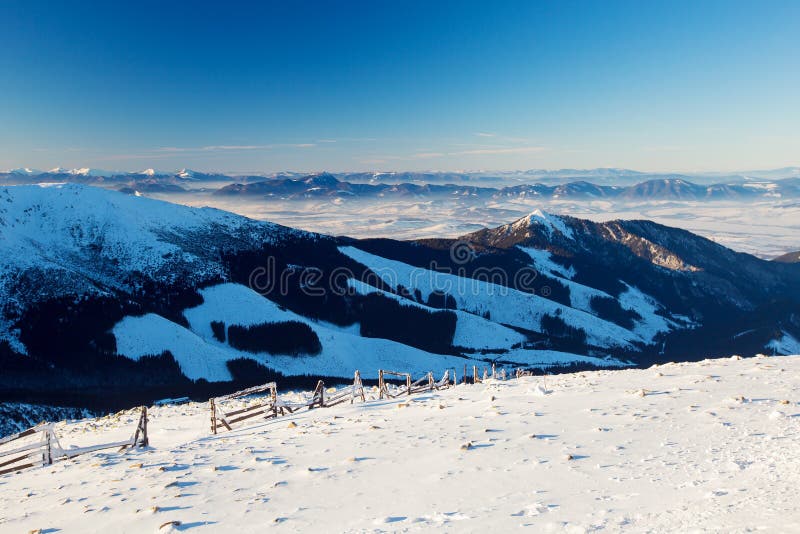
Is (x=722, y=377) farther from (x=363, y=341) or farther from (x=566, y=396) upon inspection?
(x=363, y=341)

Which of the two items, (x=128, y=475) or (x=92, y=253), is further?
(x=92, y=253)

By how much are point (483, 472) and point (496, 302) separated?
174741 millimetres

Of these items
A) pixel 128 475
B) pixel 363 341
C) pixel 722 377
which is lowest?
pixel 363 341

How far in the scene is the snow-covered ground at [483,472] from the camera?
34.9 ft

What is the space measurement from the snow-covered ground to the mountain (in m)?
66.2

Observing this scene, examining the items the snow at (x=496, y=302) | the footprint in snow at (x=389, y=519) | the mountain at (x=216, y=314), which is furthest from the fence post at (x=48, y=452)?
the snow at (x=496, y=302)

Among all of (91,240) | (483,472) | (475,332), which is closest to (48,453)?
(483,472)

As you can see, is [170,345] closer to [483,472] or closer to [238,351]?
[238,351]

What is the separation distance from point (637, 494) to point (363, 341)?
→ 10697 centimetres

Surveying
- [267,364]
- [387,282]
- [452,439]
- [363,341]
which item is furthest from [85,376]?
[387,282]

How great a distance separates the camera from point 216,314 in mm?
107188

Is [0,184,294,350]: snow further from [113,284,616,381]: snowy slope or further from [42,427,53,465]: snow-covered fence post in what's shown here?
[42,427,53,465]: snow-covered fence post

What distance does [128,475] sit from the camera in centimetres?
1641

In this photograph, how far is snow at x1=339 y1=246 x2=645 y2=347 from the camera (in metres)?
173
